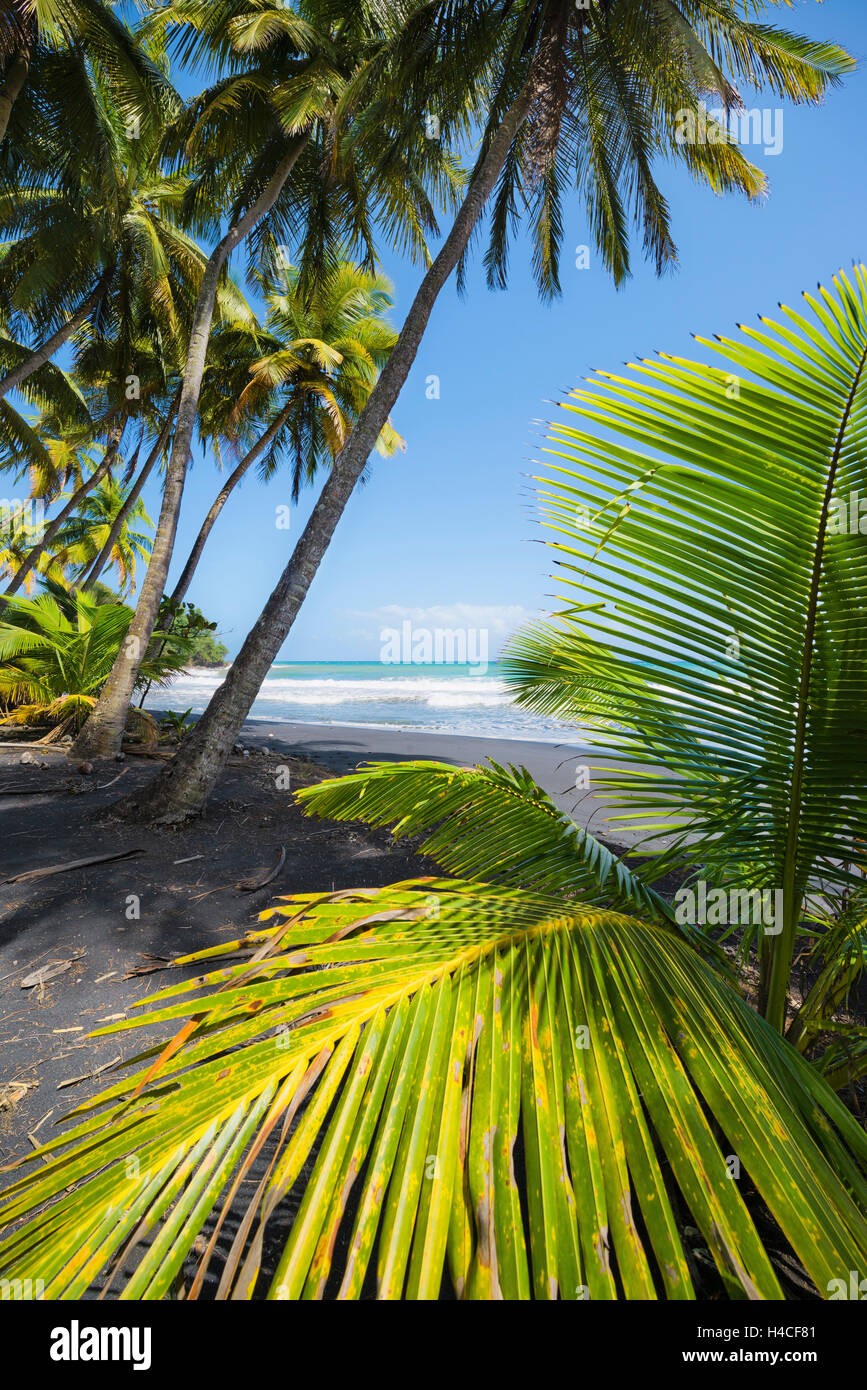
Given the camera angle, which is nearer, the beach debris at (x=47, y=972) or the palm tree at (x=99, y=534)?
the beach debris at (x=47, y=972)

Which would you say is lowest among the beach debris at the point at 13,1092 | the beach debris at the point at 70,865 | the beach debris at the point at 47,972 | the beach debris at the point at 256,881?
the beach debris at the point at 13,1092

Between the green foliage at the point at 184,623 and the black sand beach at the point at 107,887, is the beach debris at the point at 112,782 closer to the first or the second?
the black sand beach at the point at 107,887

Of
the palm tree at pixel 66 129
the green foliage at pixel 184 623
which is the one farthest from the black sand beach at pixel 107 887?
the palm tree at pixel 66 129

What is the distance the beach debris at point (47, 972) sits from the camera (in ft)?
9.31

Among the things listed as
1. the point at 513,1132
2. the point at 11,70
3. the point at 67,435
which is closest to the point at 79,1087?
the point at 513,1132

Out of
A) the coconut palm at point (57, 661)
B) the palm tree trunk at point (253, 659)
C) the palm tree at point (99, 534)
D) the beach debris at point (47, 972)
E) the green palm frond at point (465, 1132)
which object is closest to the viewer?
the green palm frond at point (465, 1132)

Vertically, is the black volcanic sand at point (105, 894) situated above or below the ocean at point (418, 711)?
below

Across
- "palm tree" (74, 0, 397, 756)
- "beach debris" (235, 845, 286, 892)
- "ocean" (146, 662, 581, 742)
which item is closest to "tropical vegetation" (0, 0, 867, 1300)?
"beach debris" (235, 845, 286, 892)

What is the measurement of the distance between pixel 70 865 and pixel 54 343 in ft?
33.5

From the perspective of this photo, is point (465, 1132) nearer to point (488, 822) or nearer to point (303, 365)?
point (488, 822)

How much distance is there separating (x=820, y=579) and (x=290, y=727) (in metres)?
13.9

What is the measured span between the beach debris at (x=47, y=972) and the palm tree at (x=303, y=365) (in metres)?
9.83

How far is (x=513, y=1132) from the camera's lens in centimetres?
66

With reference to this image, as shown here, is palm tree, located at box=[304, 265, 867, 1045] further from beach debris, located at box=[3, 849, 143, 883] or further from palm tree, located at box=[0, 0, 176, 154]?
palm tree, located at box=[0, 0, 176, 154]
